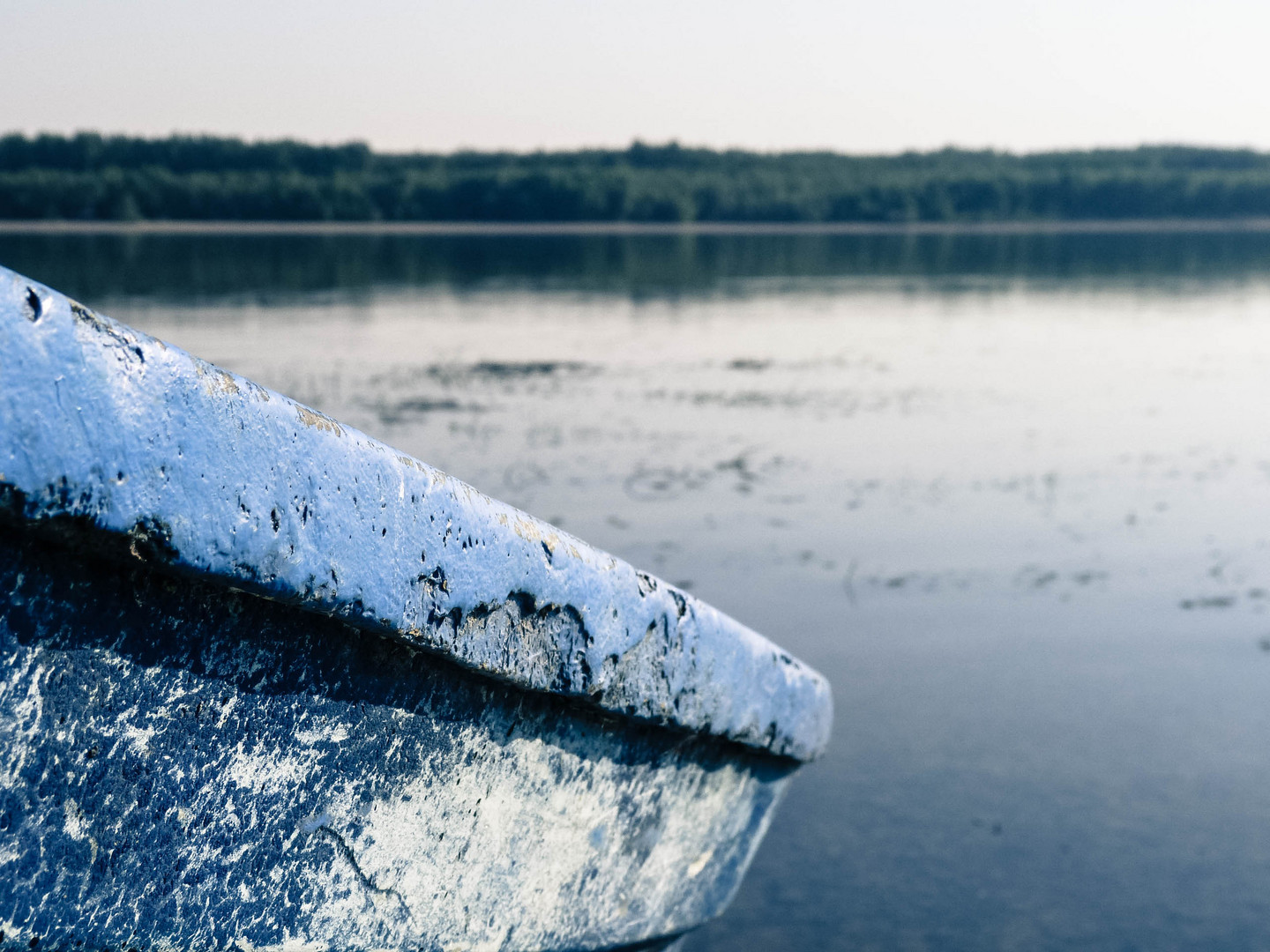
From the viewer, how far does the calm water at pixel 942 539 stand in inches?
147

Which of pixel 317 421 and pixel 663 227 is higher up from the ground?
pixel 663 227

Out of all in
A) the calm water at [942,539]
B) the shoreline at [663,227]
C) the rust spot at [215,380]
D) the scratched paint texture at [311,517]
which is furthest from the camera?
the shoreline at [663,227]

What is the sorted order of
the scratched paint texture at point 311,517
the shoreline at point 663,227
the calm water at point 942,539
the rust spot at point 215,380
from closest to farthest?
the scratched paint texture at point 311,517 → the rust spot at point 215,380 → the calm water at point 942,539 → the shoreline at point 663,227

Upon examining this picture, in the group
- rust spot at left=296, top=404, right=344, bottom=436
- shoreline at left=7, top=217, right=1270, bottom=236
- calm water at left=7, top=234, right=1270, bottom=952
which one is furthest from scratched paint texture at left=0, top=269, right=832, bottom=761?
shoreline at left=7, top=217, right=1270, bottom=236

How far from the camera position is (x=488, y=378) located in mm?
14258

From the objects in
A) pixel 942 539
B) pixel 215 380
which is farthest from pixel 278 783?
pixel 942 539

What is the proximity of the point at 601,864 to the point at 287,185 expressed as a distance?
100035mm

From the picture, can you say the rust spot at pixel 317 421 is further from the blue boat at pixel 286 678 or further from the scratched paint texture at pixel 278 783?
the scratched paint texture at pixel 278 783

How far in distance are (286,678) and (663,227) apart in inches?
3622

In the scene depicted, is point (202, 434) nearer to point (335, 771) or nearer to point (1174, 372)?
point (335, 771)

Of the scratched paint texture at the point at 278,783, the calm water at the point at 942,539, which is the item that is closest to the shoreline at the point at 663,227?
the calm water at the point at 942,539

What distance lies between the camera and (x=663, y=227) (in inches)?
3597

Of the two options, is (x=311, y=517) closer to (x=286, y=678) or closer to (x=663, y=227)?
(x=286, y=678)

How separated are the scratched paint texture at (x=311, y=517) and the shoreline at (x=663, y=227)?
272ft
